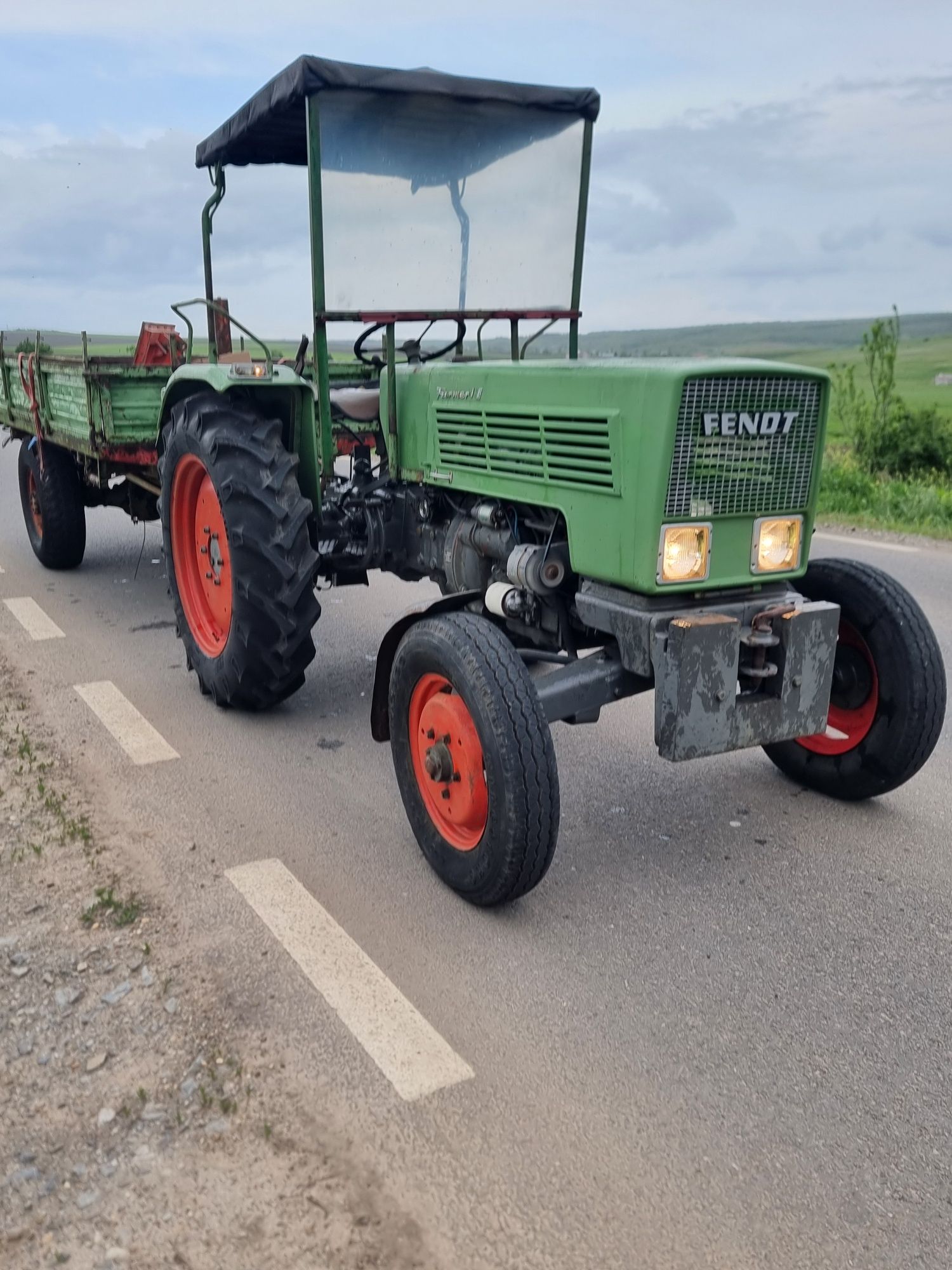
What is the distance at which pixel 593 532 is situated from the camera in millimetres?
3227

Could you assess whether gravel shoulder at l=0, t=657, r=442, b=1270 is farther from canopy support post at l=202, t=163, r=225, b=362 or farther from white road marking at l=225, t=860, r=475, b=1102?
canopy support post at l=202, t=163, r=225, b=362

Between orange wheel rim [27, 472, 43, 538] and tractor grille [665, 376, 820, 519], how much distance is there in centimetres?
563

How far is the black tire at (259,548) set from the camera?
4223 millimetres

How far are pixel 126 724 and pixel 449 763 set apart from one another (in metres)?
2.01

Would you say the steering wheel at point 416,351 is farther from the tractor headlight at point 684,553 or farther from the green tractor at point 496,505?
the tractor headlight at point 684,553

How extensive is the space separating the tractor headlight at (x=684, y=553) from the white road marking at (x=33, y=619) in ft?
13.4

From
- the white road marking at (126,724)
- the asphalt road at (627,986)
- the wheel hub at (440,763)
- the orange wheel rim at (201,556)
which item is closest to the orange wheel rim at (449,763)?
the wheel hub at (440,763)

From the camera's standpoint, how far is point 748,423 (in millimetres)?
3064

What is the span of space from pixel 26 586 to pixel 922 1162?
6.55m

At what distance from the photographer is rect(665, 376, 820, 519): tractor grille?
297cm

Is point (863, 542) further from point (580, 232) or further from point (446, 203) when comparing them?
point (446, 203)

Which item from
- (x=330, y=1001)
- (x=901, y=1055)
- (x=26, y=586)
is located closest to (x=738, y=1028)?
(x=901, y=1055)

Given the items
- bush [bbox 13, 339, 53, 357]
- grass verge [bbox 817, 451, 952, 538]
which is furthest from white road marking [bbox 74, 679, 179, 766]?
grass verge [bbox 817, 451, 952, 538]

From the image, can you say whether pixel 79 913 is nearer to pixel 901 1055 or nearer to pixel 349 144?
pixel 901 1055
